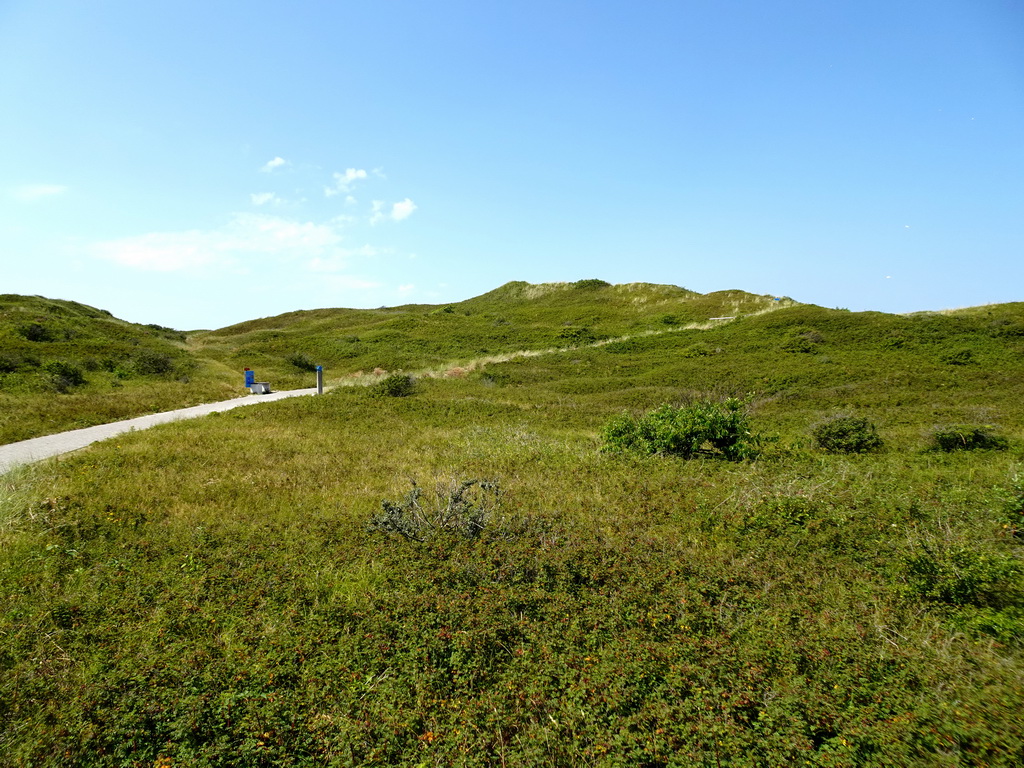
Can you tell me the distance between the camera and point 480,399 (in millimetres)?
24203

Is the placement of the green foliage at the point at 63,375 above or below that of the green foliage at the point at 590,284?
below

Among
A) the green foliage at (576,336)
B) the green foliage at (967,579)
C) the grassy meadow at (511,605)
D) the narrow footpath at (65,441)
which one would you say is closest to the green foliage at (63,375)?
the narrow footpath at (65,441)

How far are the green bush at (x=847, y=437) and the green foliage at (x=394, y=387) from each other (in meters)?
16.5

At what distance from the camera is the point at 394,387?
23.4 meters

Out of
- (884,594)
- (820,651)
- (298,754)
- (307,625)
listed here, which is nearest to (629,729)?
(820,651)

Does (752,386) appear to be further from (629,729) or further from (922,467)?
(629,729)

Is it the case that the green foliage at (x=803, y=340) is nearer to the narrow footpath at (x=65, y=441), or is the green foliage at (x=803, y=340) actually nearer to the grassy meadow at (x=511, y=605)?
the grassy meadow at (x=511, y=605)

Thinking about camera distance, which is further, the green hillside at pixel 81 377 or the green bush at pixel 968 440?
the green hillside at pixel 81 377

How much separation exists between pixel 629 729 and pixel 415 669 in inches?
78.5

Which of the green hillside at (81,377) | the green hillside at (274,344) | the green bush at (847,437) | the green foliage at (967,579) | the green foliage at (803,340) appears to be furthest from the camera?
the green foliage at (803,340)

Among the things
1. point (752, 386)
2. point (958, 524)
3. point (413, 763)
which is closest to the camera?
point (413, 763)

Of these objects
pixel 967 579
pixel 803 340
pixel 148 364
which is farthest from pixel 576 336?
pixel 967 579

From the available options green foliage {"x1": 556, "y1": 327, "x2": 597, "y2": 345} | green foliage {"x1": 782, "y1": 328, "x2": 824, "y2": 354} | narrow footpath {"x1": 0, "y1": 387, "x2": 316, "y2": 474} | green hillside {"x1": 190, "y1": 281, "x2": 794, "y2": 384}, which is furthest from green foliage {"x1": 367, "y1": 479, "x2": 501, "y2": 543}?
green foliage {"x1": 556, "y1": 327, "x2": 597, "y2": 345}

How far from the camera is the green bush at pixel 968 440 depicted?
13.5 metres
